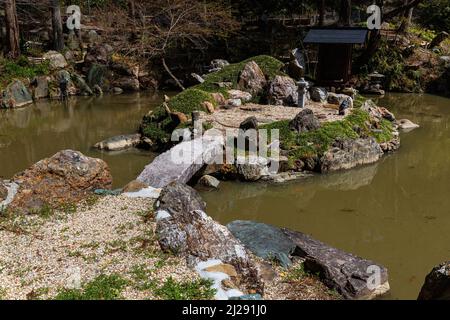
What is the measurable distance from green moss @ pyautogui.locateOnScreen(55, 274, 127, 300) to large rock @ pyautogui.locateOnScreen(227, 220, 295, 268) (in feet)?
8.25

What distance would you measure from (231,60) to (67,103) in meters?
10.3

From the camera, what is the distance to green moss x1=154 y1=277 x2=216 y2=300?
6172 mm

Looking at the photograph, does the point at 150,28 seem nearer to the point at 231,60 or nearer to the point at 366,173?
the point at 231,60

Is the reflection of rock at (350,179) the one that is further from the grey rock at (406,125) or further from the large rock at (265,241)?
the grey rock at (406,125)

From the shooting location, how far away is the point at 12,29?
Result: 24500mm

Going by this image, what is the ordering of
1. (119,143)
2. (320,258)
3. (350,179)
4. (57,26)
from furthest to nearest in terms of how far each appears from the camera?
(57,26) < (119,143) < (350,179) < (320,258)

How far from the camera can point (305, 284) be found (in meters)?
7.26

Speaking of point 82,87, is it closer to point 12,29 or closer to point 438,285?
point 12,29

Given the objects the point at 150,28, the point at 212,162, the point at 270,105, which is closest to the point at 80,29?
the point at 150,28

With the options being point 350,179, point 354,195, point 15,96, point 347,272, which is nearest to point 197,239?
point 347,272

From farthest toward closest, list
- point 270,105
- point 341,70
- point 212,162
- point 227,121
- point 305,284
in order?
point 341,70 → point 270,105 → point 227,121 → point 212,162 → point 305,284

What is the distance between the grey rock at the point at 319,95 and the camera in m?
18.2

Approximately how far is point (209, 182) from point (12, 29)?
713 inches
